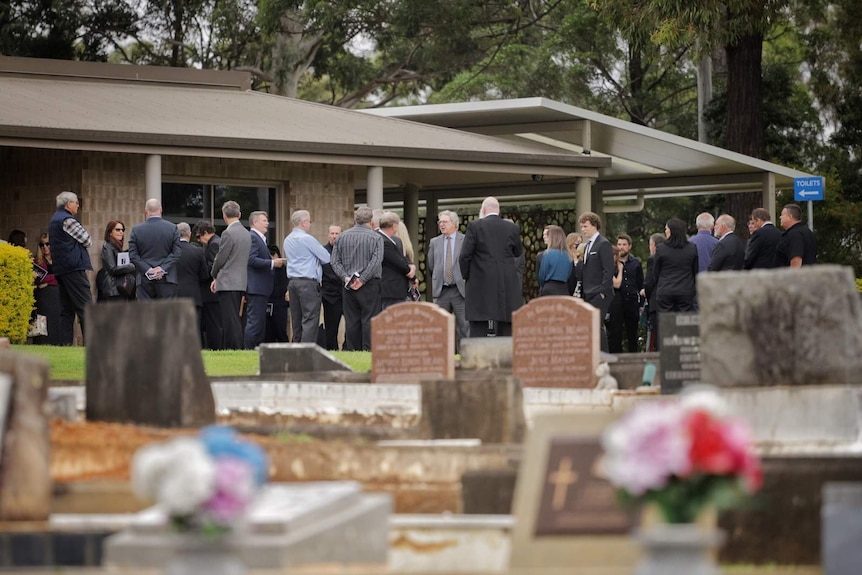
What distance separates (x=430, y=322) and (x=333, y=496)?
7.35m

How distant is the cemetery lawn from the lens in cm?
1402

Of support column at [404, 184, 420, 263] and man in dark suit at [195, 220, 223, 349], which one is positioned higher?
support column at [404, 184, 420, 263]

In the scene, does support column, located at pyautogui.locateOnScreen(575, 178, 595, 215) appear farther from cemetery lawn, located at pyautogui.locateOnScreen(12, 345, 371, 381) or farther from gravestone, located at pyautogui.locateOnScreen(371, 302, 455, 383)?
gravestone, located at pyautogui.locateOnScreen(371, 302, 455, 383)

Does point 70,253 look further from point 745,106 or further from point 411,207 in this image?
point 745,106

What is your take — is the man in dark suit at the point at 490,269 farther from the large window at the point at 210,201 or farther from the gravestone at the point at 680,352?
the large window at the point at 210,201

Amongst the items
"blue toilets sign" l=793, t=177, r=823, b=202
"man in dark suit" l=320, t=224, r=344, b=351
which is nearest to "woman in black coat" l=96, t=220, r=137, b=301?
"man in dark suit" l=320, t=224, r=344, b=351

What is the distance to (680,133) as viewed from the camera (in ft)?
138

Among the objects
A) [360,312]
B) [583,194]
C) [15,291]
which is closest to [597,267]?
[360,312]

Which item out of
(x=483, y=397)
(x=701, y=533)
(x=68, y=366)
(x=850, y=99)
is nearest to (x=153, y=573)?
(x=701, y=533)

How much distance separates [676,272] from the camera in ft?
59.1

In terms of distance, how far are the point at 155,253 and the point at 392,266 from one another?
108 inches

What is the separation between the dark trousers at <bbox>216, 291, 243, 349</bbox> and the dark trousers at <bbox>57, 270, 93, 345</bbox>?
4.98 feet

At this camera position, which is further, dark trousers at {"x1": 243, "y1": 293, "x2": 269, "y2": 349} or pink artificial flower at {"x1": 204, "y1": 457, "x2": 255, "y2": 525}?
dark trousers at {"x1": 243, "y1": 293, "x2": 269, "y2": 349}

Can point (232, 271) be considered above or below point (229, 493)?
above
